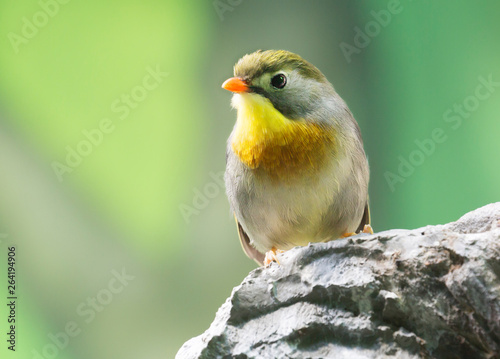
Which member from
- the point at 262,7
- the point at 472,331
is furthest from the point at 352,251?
the point at 262,7

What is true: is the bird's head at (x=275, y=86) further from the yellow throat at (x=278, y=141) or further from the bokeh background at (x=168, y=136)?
the bokeh background at (x=168, y=136)

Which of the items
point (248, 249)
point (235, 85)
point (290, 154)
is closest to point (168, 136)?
point (248, 249)

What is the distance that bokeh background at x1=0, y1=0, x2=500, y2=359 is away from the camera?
3.62 meters

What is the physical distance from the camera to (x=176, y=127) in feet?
13.0

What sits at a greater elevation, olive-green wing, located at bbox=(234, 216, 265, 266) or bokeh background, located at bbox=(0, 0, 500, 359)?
bokeh background, located at bbox=(0, 0, 500, 359)

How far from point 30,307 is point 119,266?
0.65 m

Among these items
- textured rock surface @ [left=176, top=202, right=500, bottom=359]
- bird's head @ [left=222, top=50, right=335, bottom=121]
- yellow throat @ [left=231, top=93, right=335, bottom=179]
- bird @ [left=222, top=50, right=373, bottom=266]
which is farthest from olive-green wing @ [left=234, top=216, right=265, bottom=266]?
textured rock surface @ [left=176, top=202, right=500, bottom=359]

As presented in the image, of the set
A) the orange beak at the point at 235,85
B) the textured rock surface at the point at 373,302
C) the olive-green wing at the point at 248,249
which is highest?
the orange beak at the point at 235,85

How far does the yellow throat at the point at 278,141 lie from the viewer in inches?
92.1

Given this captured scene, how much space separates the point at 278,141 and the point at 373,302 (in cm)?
→ 87

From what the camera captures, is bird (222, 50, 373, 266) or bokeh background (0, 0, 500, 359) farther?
bokeh background (0, 0, 500, 359)

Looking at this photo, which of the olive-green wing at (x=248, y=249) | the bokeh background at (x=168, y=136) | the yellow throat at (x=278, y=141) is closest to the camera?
the yellow throat at (x=278, y=141)

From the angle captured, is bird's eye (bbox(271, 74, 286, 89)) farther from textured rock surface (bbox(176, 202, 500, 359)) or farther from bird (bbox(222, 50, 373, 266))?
textured rock surface (bbox(176, 202, 500, 359))

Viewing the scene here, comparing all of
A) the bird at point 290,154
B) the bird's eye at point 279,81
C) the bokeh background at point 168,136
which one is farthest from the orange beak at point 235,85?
the bokeh background at point 168,136
